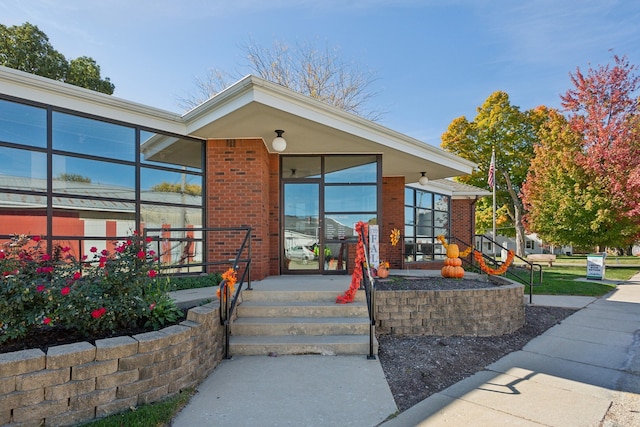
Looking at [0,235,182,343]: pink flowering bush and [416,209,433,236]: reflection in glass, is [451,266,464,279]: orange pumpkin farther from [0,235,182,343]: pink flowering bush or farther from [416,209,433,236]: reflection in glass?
[0,235,182,343]: pink flowering bush

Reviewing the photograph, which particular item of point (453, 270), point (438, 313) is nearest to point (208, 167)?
point (438, 313)

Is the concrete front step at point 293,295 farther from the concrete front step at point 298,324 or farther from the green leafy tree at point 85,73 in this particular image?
the green leafy tree at point 85,73

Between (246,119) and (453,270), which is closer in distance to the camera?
(246,119)

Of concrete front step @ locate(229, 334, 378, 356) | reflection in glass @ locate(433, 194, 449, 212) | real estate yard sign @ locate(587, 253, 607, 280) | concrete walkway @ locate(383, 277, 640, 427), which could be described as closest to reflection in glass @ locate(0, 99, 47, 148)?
concrete front step @ locate(229, 334, 378, 356)

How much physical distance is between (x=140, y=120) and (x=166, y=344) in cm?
453

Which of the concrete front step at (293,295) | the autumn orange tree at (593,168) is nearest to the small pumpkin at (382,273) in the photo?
the concrete front step at (293,295)

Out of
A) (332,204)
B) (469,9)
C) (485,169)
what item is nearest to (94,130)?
(332,204)

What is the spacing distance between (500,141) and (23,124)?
24371 mm

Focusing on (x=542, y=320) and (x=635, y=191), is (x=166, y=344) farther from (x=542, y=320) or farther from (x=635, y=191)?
(x=635, y=191)

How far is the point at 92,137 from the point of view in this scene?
571 centimetres

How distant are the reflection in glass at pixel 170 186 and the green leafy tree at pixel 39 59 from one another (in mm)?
14285

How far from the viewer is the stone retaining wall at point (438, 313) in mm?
5156

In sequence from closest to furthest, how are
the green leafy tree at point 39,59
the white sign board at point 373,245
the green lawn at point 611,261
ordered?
1. the white sign board at point 373,245
2. the green leafy tree at point 39,59
3. the green lawn at point 611,261

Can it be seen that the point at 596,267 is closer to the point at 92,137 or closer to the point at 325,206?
the point at 325,206
